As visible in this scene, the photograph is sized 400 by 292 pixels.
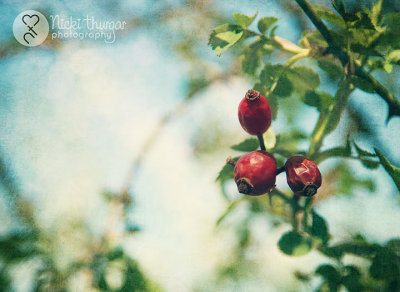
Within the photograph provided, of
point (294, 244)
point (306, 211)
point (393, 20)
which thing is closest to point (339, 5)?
point (393, 20)

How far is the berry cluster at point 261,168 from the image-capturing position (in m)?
1.05

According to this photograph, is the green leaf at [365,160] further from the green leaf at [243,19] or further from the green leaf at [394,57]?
the green leaf at [243,19]

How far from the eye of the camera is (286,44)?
1.38m

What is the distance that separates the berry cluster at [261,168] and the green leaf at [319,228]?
31cm

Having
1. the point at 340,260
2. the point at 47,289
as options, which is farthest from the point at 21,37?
the point at 340,260

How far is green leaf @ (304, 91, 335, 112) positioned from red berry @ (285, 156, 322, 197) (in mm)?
323

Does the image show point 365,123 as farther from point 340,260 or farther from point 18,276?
point 18,276

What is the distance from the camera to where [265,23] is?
1284 mm

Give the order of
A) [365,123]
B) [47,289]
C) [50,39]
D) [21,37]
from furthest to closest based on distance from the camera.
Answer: [50,39] < [21,37] < [365,123] < [47,289]

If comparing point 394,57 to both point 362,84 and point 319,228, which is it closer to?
point 362,84

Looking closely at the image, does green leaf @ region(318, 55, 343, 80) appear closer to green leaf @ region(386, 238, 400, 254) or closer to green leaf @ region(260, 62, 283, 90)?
green leaf @ region(260, 62, 283, 90)

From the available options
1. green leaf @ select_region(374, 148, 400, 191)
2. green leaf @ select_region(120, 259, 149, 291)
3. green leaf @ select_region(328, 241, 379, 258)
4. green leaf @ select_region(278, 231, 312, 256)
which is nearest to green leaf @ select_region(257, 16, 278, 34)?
green leaf @ select_region(374, 148, 400, 191)

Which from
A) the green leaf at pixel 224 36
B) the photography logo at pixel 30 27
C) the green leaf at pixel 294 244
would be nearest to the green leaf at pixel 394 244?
the green leaf at pixel 294 244

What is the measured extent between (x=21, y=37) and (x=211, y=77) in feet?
5.10
